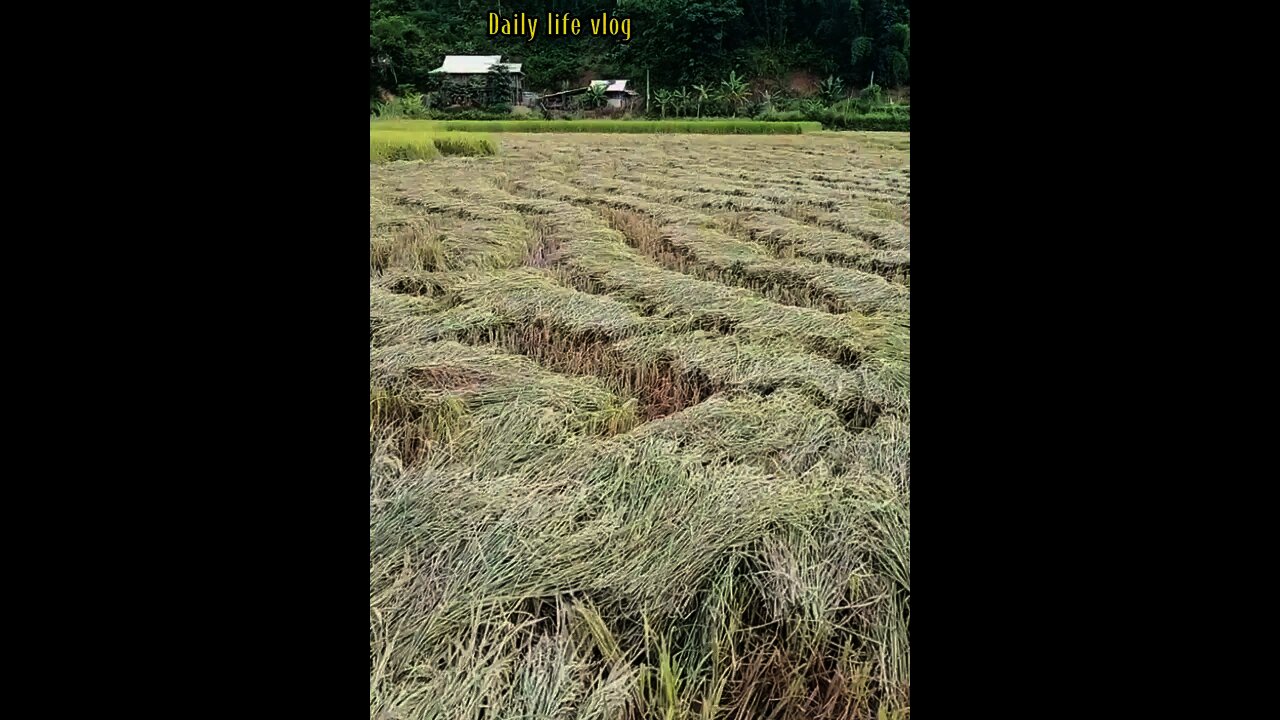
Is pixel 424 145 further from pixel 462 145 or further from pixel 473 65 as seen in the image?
pixel 473 65

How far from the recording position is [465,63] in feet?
13.4

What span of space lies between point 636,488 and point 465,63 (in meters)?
3.28

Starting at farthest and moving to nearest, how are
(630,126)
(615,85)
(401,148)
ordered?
→ (630,126), (401,148), (615,85)

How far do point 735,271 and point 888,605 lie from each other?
8.88 ft

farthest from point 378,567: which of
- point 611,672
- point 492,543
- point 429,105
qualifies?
point 429,105

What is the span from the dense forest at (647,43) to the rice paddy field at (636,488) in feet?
3.22

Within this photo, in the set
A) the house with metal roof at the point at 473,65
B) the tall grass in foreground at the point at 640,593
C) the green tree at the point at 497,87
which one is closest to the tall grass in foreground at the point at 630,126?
the green tree at the point at 497,87

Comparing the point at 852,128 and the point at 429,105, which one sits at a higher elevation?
the point at 852,128

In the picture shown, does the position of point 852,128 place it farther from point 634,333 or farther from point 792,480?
point 792,480

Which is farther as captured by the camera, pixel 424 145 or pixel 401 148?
pixel 424 145

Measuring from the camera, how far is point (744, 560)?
1316mm

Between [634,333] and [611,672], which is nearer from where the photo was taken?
[611,672]

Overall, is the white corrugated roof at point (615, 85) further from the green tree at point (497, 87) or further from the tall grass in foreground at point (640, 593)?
the tall grass in foreground at point (640, 593)

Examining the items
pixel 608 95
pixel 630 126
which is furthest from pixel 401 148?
pixel 608 95
